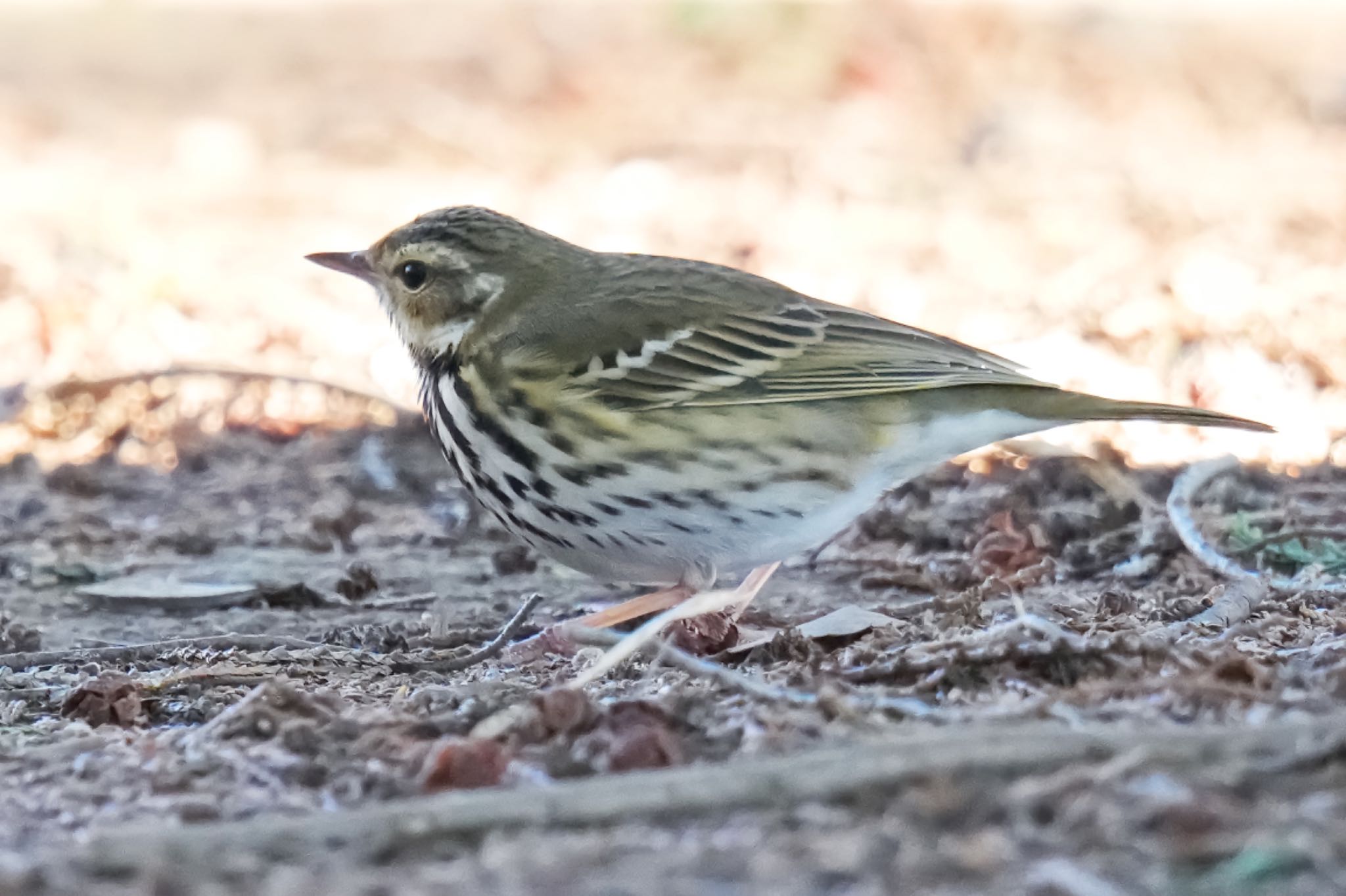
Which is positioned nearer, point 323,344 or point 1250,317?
point 1250,317

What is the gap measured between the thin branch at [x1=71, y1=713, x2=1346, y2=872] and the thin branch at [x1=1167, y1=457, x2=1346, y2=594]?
5.88 feet

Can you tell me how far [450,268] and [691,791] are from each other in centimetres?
258

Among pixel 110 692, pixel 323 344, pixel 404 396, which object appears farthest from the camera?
pixel 323 344

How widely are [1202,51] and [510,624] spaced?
939 cm

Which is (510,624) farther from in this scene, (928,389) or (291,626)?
(928,389)

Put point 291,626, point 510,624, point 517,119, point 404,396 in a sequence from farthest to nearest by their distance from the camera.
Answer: point 517,119 < point 404,396 < point 291,626 < point 510,624

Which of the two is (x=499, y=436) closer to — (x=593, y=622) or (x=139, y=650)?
(x=593, y=622)

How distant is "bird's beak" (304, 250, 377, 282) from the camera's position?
5.21 metres

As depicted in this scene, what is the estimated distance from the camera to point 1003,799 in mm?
2738

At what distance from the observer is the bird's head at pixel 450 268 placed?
499 cm

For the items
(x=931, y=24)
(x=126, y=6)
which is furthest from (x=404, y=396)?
(x=126, y=6)

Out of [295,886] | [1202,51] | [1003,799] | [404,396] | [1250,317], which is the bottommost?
[295,886]

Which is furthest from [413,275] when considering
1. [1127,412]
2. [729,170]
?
[729,170]

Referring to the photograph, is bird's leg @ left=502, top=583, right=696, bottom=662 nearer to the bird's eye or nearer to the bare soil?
the bare soil
